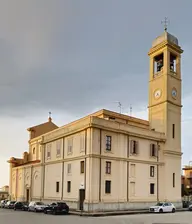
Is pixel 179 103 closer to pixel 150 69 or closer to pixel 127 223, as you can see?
pixel 150 69

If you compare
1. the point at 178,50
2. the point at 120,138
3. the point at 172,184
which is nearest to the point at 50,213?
the point at 120,138

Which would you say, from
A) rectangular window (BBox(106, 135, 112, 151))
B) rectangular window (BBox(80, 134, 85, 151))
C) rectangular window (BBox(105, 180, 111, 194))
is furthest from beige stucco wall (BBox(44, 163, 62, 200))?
rectangular window (BBox(106, 135, 112, 151))

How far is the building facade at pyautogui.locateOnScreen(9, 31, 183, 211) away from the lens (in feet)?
125

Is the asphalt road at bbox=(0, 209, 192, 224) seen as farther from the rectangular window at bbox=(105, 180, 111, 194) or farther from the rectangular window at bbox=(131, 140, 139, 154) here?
the rectangular window at bbox=(131, 140, 139, 154)

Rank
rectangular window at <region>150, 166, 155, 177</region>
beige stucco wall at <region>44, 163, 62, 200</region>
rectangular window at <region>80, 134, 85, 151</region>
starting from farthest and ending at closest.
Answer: rectangular window at <region>150, 166, 155, 177</region> → beige stucco wall at <region>44, 163, 62, 200</region> → rectangular window at <region>80, 134, 85, 151</region>

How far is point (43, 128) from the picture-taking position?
6388cm

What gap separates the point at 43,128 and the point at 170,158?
1064 inches

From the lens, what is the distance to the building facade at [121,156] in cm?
3800

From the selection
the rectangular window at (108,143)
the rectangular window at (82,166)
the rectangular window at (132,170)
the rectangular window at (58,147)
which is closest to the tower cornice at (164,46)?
the rectangular window at (108,143)

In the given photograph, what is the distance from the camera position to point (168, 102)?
45.8 metres

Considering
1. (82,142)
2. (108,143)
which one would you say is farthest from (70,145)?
(108,143)

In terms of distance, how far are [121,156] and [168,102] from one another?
35.7 feet

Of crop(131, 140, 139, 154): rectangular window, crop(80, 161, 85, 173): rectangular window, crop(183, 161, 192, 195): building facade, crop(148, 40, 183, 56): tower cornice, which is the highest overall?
crop(148, 40, 183, 56): tower cornice

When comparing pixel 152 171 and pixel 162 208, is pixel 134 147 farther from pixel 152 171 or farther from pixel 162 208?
pixel 162 208
